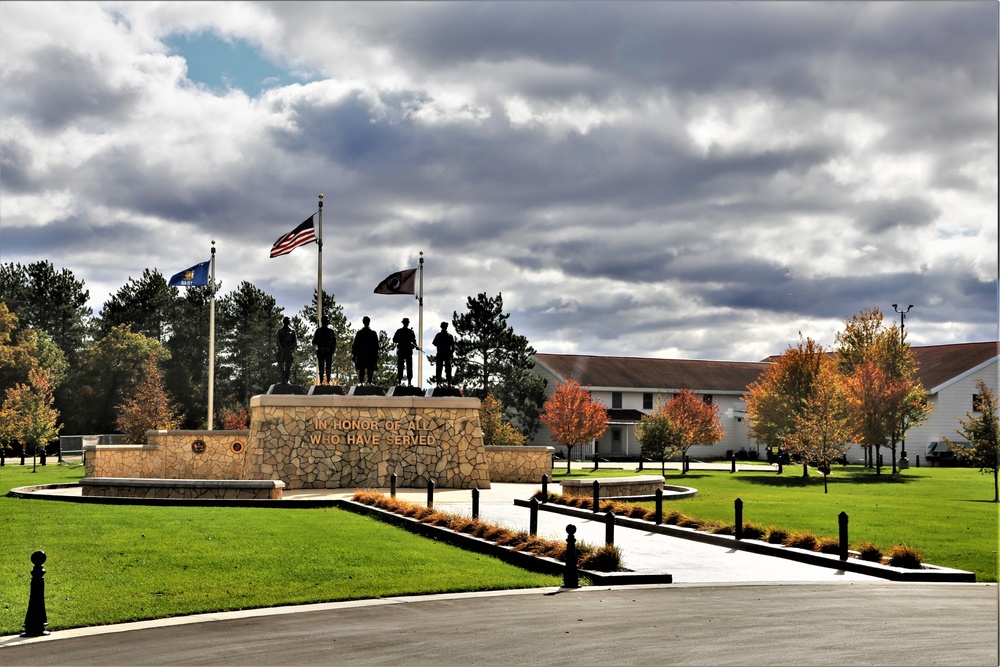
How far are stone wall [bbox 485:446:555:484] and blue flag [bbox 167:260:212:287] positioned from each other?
11.6 m

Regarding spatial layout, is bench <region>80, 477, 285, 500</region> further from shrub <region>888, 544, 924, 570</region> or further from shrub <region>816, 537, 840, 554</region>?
shrub <region>888, 544, 924, 570</region>

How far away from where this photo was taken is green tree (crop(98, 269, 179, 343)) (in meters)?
78.9

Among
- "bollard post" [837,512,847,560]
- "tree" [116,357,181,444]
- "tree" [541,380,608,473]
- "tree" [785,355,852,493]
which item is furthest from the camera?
"tree" [116,357,181,444]

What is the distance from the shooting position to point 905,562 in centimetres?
1488

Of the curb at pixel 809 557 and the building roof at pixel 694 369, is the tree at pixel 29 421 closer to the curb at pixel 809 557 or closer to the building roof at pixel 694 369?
the building roof at pixel 694 369

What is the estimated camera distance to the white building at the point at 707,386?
6444 centimetres

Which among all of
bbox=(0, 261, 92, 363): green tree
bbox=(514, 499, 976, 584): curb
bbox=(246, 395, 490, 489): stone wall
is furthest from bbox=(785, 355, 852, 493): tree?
bbox=(0, 261, 92, 363): green tree

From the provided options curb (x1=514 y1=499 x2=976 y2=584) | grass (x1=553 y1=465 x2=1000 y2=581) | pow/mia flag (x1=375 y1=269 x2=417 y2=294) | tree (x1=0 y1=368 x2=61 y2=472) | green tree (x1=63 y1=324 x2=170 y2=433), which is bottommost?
grass (x1=553 y1=465 x2=1000 y2=581)

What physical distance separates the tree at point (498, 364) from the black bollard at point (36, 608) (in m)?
56.2

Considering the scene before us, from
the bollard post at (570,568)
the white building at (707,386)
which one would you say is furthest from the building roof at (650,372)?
the bollard post at (570,568)

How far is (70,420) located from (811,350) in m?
49.2

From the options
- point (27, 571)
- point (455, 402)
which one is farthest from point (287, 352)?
point (27, 571)

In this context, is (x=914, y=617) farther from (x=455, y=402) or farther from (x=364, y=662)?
(x=455, y=402)

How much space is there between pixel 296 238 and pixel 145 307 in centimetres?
4990
